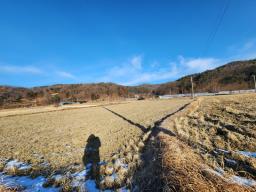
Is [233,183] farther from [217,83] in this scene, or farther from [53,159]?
[217,83]

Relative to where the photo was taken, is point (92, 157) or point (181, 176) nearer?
point (181, 176)

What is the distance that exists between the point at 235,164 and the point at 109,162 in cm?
366

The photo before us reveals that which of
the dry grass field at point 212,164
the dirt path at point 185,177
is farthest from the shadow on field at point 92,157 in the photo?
the dry grass field at point 212,164

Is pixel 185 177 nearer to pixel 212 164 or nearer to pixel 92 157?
pixel 212 164

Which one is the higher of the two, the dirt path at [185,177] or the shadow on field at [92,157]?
the dirt path at [185,177]

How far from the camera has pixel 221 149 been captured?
19.4 feet

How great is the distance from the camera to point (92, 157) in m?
6.61

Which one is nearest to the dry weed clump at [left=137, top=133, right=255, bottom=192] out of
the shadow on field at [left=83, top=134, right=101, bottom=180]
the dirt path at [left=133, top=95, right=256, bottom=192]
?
the dirt path at [left=133, top=95, right=256, bottom=192]

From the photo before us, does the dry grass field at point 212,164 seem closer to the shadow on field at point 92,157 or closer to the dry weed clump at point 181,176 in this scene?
the dry weed clump at point 181,176

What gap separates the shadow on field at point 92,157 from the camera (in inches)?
202

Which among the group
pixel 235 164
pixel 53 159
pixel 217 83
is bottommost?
pixel 53 159

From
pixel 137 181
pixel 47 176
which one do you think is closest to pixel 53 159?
pixel 47 176

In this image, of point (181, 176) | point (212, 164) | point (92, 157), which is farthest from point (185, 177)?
point (92, 157)

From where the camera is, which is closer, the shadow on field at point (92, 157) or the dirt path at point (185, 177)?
the dirt path at point (185, 177)
